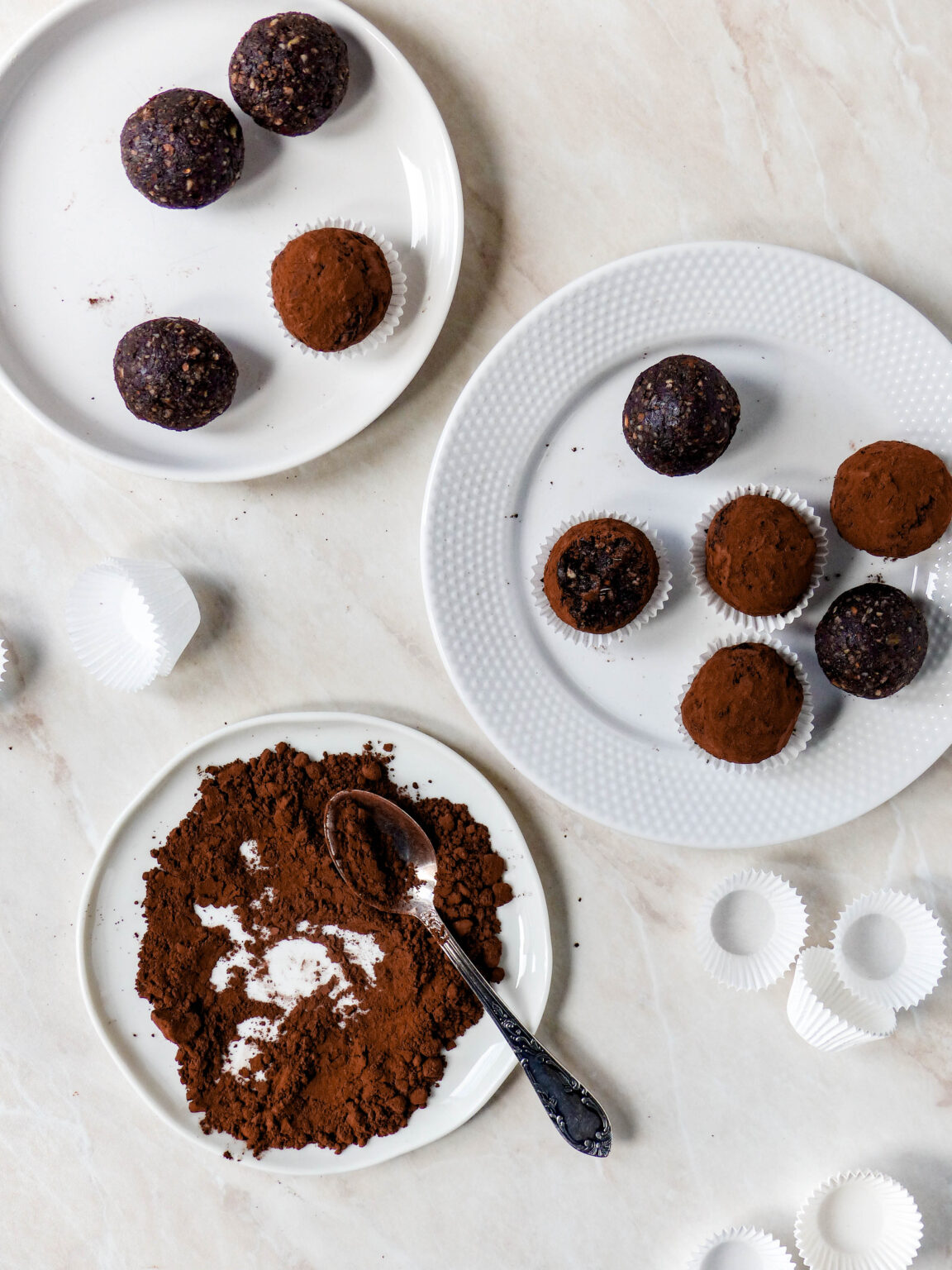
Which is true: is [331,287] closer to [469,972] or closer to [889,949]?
[469,972]

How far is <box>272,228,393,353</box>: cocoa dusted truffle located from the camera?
4.69 feet

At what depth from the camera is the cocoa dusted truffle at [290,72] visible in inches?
55.2

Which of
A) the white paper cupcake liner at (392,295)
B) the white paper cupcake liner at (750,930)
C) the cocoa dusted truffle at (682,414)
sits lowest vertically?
the white paper cupcake liner at (750,930)

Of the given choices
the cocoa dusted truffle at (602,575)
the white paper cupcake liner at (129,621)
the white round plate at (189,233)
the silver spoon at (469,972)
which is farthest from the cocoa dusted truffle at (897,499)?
the white paper cupcake liner at (129,621)

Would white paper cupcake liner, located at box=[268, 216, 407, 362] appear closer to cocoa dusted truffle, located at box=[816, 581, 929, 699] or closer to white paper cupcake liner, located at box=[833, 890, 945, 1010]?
cocoa dusted truffle, located at box=[816, 581, 929, 699]

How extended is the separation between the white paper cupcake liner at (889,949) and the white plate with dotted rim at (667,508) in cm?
21

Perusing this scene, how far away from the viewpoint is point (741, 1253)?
5.42 feet

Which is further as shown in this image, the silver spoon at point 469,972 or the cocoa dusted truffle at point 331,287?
the silver spoon at point 469,972

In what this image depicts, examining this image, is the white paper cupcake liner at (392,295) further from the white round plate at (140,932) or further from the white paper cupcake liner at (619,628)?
the white round plate at (140,932)

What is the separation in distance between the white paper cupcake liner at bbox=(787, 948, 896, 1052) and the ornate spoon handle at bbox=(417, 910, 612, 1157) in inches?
16.1

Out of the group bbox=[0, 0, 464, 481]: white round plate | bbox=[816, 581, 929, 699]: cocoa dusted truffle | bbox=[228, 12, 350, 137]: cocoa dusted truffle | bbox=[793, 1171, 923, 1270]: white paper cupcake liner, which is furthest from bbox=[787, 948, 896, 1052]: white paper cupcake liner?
bbox=[228, 12, 350, 137]: cocoa dusted truffle

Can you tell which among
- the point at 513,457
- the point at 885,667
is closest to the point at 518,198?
the point at 513,457

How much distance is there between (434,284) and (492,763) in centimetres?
87

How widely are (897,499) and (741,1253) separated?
4.59 feet
